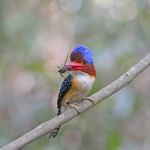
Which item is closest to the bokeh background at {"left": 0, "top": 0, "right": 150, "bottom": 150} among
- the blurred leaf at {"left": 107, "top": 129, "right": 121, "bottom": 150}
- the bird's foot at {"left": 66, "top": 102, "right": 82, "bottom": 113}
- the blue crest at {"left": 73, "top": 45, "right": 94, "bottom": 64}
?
the blurred leaf at {"left": 107, "top": 129, "right": 121, "bottom": 150}

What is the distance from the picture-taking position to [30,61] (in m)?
3.87

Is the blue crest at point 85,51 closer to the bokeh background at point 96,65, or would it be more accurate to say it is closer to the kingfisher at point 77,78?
the kingfisher at point 77,78

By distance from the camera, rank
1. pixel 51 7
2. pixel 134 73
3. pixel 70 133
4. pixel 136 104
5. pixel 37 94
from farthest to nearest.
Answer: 1. pixel 51 7
2. pixel 37 94
3. pixel 70 133
4. pixel 136 104
5. pixel 134 73

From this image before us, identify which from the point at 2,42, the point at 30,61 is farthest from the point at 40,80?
the point at 2,42

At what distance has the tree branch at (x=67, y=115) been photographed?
215 cm

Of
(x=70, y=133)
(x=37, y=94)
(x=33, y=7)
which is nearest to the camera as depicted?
(x=70, y=133)

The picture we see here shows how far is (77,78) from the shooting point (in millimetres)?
2711

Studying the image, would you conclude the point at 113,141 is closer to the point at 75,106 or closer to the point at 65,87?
the point at 65,87

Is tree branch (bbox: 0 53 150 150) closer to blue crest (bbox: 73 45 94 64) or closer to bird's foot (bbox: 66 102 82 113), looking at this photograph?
bird's foot (bbox: 66 102 82 113)

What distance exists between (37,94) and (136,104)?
884 millimetres

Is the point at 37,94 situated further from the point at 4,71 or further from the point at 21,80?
the point at 21,80

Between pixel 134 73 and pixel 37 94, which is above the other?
pixel 134 73

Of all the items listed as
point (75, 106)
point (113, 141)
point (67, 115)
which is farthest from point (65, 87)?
point (113, 141)

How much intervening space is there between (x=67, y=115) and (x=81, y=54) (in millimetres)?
293
